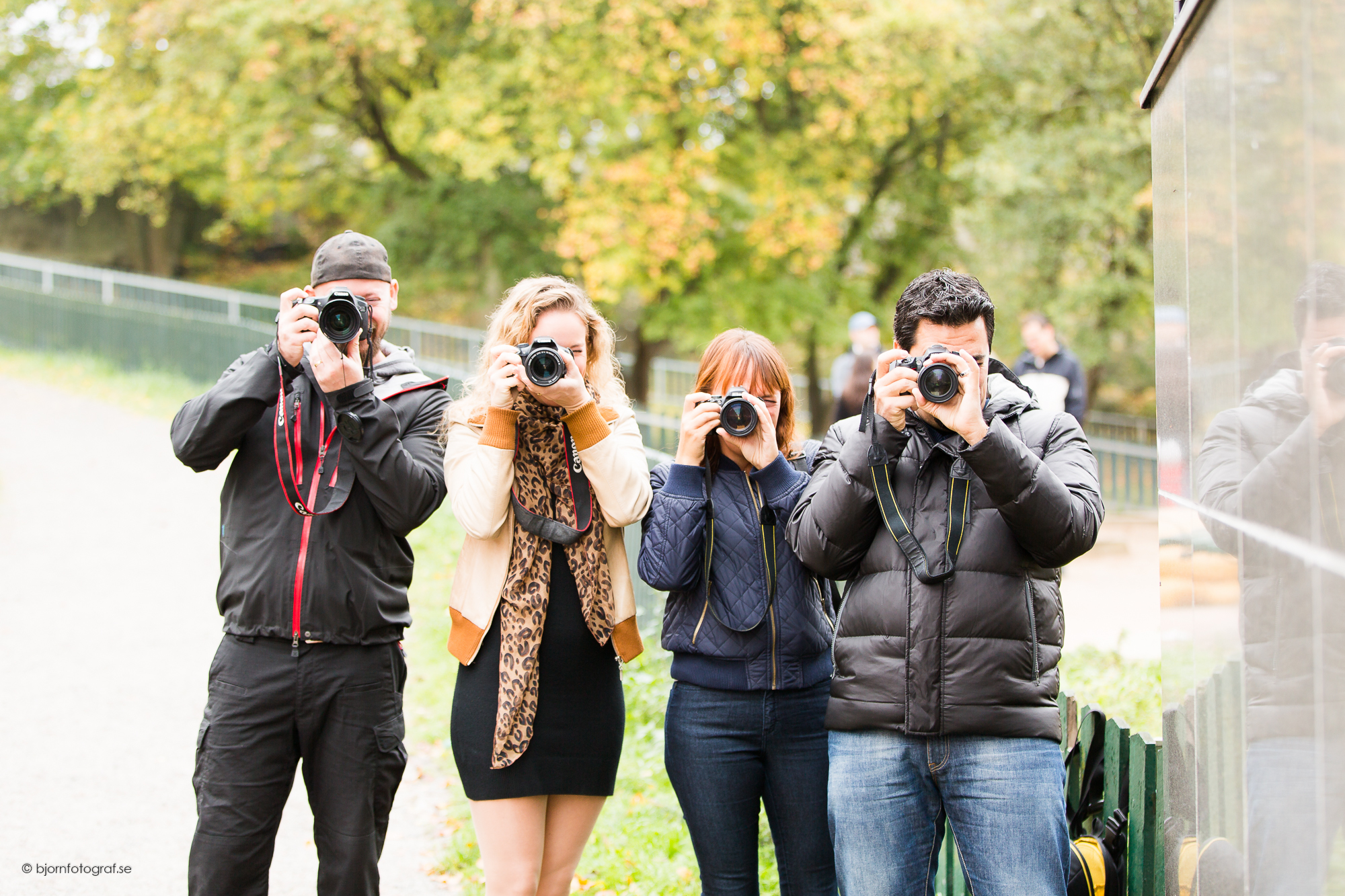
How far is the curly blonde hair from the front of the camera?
2791mm

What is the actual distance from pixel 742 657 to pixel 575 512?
1.76 ft

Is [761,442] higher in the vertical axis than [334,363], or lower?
lower

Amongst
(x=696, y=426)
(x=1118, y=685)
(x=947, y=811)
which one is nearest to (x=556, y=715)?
(x=696, y=426)

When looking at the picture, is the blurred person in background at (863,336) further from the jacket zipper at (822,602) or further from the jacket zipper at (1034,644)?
the jacket zipper at (1034,644)

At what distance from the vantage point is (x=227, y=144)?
16688mm

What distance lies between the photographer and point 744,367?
9.01 ft

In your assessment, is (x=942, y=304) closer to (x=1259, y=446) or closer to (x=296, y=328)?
(x=1259, y=446)

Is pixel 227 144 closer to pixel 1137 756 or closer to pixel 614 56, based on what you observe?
pixel 614 56

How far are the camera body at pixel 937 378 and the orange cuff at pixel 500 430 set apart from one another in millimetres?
965

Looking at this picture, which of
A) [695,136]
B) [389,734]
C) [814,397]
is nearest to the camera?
[389,734]

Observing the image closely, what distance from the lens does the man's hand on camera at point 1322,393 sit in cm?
134

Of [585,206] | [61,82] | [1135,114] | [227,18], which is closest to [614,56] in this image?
[585,206]

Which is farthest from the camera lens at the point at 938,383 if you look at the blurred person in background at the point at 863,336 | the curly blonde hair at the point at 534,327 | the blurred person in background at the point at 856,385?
the blurred person in background at the point at 863,336

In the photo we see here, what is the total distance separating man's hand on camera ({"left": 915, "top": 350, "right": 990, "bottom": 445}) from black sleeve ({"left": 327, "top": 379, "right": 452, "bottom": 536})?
1201 mm
